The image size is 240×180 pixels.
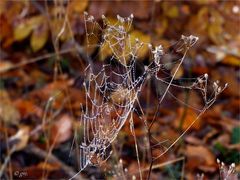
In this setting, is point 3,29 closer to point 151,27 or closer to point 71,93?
point 71,93

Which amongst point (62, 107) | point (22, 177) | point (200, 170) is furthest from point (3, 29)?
point (200, 170)

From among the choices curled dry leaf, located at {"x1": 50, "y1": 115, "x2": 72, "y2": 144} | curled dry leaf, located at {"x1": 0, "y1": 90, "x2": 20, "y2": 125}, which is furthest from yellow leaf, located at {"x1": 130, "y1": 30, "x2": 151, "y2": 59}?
curled dry leaf, located at {"x1": 0, "y1": 90, "x2": 20, "y2": 125}

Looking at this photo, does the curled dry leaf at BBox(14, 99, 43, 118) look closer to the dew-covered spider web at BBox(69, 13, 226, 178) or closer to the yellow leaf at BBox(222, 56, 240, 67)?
the dew-covered spider web at BBox(69, 13, 226, 178)

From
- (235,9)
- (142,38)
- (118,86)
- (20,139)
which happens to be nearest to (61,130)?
(20,139)

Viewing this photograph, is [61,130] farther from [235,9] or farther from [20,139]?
[235,9]

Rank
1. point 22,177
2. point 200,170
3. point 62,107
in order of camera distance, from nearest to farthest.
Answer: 1. point 22,177
2. point 200,170
3. point 62,107

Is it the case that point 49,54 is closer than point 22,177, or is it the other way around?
point 22,177

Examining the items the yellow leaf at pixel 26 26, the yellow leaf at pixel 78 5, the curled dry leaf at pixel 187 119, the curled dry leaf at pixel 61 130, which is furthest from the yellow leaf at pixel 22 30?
the curled dry leaf at pixel 187 119

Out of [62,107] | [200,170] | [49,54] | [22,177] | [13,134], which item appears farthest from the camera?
[49,54]
